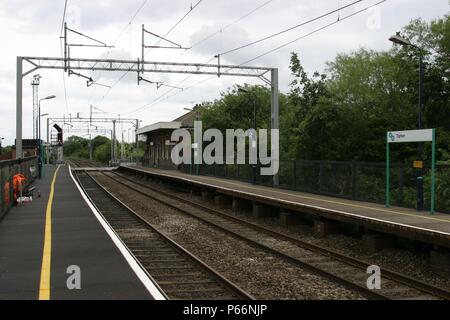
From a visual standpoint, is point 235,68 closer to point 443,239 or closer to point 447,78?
point 447,78

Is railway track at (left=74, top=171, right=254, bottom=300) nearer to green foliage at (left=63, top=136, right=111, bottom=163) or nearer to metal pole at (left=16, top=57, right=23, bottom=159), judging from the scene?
metal pole at (left=16, top=57, right=23, bottom=159)

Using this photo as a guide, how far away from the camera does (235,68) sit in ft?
101

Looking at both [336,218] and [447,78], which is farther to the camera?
[447,78]

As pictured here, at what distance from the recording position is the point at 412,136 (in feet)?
53.3

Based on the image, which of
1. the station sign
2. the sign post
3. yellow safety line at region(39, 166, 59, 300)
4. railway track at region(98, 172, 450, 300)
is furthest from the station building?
yellow safety line at region(39, 166, 59, 300)

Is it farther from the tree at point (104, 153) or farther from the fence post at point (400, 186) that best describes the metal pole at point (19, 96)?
the tree at point (104, 153)

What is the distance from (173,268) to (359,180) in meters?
10.7

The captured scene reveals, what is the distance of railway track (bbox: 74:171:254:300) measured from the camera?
911cm

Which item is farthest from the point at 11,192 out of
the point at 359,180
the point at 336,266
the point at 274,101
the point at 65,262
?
the point at 274,101

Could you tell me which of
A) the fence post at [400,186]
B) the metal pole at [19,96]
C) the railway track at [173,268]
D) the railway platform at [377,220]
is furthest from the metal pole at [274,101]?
the metal pole at [19,96]

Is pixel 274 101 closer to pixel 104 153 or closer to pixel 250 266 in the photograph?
pixel 250 266

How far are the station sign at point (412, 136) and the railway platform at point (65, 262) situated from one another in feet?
29.0

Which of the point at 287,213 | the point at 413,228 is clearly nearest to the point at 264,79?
the point at 287,213
